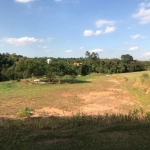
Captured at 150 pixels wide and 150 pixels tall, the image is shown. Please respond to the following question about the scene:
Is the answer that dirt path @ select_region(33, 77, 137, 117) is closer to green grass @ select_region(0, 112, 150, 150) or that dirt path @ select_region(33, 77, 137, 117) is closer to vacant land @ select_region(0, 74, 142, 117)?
vacant land @ select_region(0, 74, 142, 117)

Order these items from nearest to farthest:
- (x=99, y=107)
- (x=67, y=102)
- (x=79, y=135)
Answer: (x=79, y=135) → (x=99, y=107) → (x=67, y=102)

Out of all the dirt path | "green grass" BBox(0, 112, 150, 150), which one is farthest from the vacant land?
"green grass" BBox(0, 112, 150, 150)

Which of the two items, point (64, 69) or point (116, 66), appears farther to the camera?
point (116, 66)

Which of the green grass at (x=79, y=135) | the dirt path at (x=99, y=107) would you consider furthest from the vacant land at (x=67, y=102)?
the green grass at (x=79, y=135)

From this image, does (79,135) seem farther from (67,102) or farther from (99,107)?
(67,102)

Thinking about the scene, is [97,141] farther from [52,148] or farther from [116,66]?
[116,66]

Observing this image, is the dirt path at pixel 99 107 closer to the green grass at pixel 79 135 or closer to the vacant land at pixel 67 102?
the vacant land at pixel 67 102

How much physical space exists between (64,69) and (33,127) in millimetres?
31365

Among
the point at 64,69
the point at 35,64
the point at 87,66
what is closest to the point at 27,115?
the point at 35,64

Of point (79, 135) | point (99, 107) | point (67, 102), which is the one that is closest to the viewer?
point (79, 135)

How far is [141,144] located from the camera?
295cm

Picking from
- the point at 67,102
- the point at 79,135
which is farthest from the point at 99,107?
the point at 79,135

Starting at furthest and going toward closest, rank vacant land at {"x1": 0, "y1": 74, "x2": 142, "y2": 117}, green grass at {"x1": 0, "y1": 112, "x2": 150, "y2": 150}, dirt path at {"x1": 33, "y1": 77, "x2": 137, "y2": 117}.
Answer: vacant land at {"x1": 0, "y1": 74, "x2": 142, "y2": 117} → dirt path at {"x1": 33, "y1": 77, "x2": 137, "y2": 117} → green grass at {"x1": 0, "y1": 112, "x2": 150, "y2": 150}

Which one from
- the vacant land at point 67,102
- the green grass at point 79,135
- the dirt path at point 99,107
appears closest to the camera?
the green grass at point 79,135
